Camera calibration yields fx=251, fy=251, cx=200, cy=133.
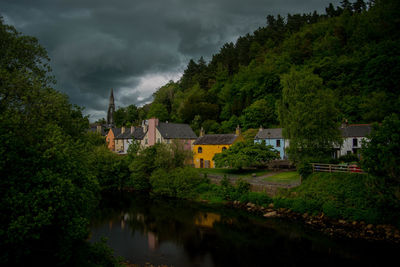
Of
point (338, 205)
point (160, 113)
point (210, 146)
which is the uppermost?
point (160, 113)

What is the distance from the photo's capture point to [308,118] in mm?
26812

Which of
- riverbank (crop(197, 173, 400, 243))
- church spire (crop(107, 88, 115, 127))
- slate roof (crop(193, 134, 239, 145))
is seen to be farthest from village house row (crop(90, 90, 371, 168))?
church spire (crop(107, 88, 115, 127))

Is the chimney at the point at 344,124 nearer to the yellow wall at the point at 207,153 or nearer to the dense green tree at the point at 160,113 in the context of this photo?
the yellow wall at the point at 207,153

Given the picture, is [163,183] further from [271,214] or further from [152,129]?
[152,129]

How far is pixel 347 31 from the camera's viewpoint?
195 ft

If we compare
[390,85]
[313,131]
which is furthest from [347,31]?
[313,131]

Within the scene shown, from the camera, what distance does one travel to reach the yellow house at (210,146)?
4253 centimetres

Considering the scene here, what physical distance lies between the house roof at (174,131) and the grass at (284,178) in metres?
23.3

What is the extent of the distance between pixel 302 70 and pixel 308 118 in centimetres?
1394

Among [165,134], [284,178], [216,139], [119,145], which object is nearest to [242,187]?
[284,178]

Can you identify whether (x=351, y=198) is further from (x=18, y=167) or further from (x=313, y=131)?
(x=18, y=167)

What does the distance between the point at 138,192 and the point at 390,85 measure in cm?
4629

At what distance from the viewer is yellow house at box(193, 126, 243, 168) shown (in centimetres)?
4253

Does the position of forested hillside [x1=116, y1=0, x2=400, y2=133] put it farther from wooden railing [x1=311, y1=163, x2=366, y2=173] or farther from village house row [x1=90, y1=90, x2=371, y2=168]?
wooden railing [x1=311, y1=163, x2=366, y2=173]
